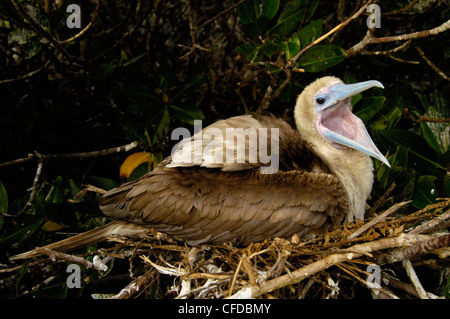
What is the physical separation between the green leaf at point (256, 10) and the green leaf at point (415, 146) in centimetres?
106

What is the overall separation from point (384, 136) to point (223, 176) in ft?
3.61

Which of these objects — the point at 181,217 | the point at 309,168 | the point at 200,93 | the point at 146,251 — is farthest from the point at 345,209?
the point at 200,93

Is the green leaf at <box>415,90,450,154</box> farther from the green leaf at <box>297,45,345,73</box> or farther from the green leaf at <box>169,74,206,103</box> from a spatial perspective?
the green leaf at <box>169,74,206,103</box>

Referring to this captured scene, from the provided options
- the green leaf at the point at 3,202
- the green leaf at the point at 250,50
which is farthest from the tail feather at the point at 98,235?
the green leaf at the point at 250,50

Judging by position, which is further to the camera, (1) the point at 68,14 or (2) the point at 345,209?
(1) the point at 68,14

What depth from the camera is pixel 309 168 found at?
97.7 inches

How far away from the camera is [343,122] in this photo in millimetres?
2869

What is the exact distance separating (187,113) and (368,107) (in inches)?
49.2

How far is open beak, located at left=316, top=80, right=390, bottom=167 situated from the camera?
255 centimetres

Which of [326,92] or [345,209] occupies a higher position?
[326,92]

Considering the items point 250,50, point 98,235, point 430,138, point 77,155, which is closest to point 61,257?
point 98,235

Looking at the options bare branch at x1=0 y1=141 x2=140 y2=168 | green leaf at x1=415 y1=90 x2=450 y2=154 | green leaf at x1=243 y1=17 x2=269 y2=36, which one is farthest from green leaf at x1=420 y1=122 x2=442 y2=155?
bare branch at x1=0 y1=141 x2=140 y2=168

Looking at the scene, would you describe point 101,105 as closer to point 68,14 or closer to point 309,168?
point 68,14

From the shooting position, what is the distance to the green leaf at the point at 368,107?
112 inches
